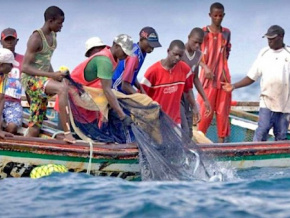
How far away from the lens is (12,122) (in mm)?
12648

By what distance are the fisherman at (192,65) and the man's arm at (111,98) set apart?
1.49 m

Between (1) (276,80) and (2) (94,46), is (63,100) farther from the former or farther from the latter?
(1) (276,80)

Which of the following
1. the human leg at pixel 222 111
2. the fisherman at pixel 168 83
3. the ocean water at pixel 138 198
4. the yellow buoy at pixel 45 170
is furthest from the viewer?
the human leg at pixel 222 111

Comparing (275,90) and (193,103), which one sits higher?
(275,90)

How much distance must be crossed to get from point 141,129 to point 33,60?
5.00 ft

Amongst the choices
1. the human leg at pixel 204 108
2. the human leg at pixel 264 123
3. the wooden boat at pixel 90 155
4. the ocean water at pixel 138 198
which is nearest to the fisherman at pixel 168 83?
the wooden boat at pixel 90 155

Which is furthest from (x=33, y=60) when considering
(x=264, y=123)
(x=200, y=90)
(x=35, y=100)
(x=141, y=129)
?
(x=264, y=123)

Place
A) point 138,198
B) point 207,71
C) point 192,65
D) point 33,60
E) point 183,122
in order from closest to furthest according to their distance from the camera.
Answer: point 138,198
point 33,60
point 183,122
point 192,65
point 207,71

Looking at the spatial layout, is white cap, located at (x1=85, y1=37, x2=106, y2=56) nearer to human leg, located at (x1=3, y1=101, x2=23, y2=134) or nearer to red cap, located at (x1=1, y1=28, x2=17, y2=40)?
red cap, located at (x1=1, y1=28, x2=17, y2=40)

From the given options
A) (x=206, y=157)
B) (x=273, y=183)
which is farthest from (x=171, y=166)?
(x=273, y=183)

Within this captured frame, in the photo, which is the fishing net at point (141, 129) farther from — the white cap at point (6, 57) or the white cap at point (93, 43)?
the white cap at point (93, 43)

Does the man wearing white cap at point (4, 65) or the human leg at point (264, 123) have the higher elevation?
the man wearing white cap at point (4, 65)

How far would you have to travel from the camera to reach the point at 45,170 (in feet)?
37.8

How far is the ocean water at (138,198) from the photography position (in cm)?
948
